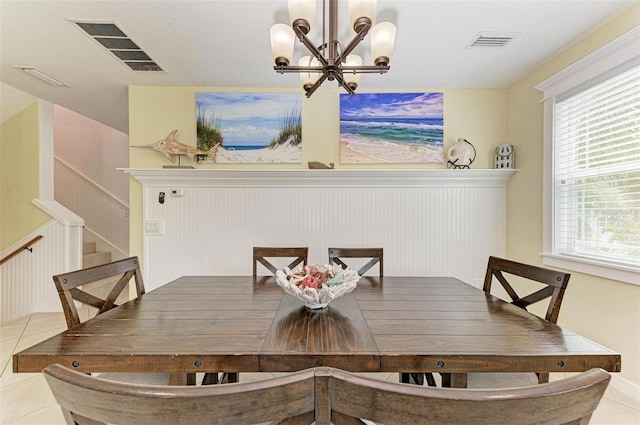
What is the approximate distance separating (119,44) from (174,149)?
951 mm

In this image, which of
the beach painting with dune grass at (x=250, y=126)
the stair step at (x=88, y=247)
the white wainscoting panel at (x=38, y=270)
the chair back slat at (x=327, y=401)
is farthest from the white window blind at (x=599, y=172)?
the stair step at (x=88, y=247)

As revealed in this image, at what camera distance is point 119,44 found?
219cm

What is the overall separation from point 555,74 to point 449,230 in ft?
5.06

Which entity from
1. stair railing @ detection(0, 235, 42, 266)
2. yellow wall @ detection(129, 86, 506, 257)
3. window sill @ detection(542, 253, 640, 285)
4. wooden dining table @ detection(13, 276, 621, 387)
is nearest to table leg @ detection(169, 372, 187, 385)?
wooden dining table @ detection(13, 276, 621, 387)

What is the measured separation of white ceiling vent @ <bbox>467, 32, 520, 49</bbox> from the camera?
6.83 ft

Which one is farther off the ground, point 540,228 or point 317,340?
point 540,228

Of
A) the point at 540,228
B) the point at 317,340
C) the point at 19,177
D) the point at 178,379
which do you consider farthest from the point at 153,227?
the point at 540,228

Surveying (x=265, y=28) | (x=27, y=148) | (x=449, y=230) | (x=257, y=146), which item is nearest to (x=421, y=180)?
(x=449, y=230)

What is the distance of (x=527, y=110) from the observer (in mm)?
2721

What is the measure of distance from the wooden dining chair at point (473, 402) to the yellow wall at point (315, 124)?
8.48 feet

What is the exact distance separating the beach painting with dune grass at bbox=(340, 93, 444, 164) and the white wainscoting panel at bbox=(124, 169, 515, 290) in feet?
0.90

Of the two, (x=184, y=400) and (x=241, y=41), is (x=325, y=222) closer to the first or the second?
(x=241, y=41)

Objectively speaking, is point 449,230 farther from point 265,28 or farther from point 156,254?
point 156,254

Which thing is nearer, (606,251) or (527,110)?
(606,251)
